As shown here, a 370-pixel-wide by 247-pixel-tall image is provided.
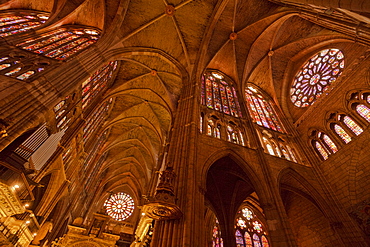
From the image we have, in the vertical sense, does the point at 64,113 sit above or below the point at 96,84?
below

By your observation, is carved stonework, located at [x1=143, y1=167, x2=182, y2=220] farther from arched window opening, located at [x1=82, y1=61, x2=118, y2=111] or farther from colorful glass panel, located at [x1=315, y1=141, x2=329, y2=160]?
colorful glass panel, located at [x1=315, y1=141, x2=329, y2=160]

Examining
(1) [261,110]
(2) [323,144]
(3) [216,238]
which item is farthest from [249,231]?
(1) [261,110]

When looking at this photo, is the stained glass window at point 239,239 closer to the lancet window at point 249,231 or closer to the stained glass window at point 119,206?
the lancet window at point 249,231

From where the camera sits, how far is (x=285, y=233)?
6.47 m

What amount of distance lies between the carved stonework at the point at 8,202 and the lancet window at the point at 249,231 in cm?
1035

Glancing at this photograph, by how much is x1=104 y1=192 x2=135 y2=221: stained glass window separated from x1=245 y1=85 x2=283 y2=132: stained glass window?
16.8 metres

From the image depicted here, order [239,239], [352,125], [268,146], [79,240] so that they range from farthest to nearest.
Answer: [79,240]
[239,239]
[268,146]
[352,125]

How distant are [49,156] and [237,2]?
1349 centimetres

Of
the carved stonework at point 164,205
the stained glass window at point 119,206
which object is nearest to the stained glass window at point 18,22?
the carved stonework at point 164,205

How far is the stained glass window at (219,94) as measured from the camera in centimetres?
1201

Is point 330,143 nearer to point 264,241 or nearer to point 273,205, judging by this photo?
point 273,205

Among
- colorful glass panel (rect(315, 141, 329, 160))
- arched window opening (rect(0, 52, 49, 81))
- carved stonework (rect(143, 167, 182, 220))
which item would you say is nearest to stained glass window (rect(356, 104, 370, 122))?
colorful glass panel (rect(315, 141, 329, 160))

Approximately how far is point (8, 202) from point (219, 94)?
1140 cm

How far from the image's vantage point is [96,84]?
12.9m
